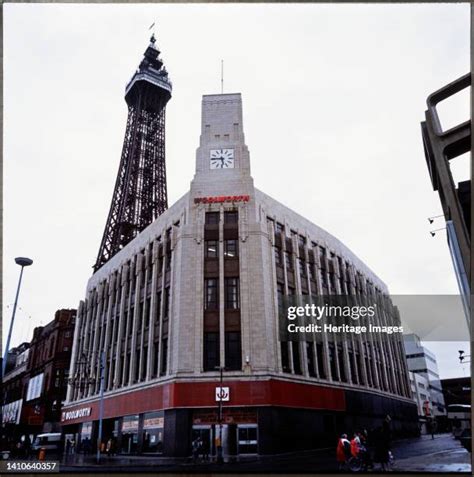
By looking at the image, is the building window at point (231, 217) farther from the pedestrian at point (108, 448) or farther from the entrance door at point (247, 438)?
the pedestrian at point (108, 448)

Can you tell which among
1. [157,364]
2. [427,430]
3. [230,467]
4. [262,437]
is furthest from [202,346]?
[427,430]

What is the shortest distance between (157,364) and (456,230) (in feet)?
73.2

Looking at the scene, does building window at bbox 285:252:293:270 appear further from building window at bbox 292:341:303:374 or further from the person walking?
the person walking

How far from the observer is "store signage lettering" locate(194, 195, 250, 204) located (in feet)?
117

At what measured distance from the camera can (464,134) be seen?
20.9m

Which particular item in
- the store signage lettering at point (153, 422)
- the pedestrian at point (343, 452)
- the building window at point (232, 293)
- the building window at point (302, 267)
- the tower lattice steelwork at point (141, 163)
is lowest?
the pedestrian at point (343, 452)

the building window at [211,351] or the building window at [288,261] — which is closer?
the building window at [211,351]

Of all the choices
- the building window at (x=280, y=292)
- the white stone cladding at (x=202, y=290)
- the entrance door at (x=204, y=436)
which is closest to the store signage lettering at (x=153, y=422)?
the white stone cladding at (x=202, y=290)

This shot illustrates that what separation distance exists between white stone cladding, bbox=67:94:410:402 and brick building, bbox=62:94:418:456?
0.09 metres

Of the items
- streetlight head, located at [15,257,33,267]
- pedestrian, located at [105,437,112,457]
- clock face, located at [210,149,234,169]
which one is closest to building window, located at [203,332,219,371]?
pedestrian, located at [105,437,112,457]

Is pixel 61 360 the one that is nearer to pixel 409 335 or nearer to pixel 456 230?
pixel 409 335

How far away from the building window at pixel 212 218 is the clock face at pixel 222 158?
3.81m

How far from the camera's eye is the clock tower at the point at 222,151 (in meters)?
36.4

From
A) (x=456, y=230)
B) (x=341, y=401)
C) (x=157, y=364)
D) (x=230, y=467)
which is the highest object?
(x=456, y=230)
